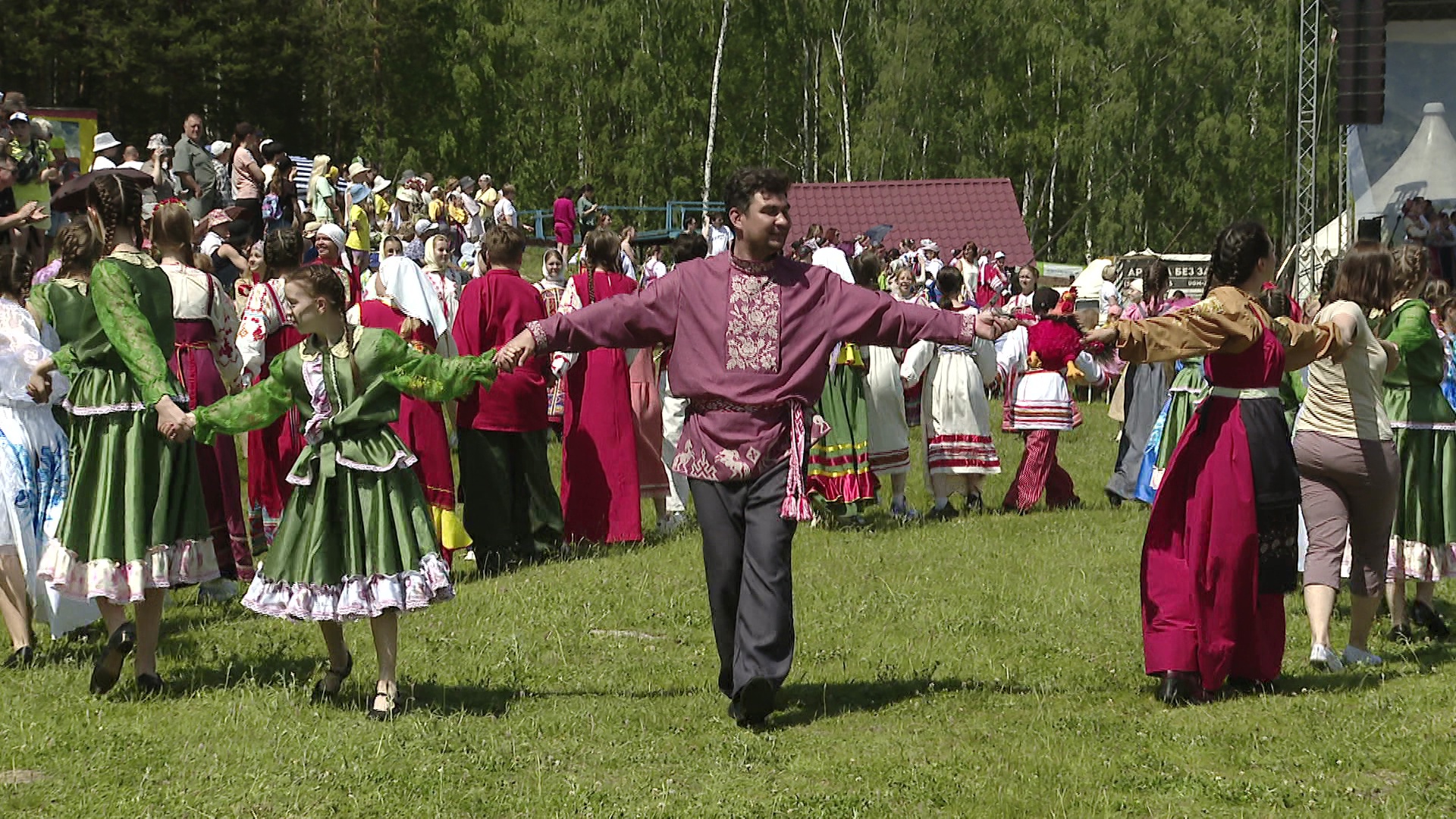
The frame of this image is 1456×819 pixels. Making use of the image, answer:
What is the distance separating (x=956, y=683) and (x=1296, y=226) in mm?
23135

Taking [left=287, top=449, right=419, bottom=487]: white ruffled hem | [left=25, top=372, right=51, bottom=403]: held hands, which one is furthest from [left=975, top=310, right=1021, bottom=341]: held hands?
[left=25, top=372, right=51, bottom=403]: held hands

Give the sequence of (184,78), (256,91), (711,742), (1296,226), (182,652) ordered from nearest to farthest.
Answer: (711,742)
(182,652)
(1296,226)
(184,78)
(256,91)

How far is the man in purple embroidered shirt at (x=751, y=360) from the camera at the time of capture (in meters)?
6.37

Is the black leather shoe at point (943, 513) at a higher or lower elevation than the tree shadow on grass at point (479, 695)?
lower

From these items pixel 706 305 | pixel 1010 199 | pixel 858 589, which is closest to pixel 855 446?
pixel 858 589

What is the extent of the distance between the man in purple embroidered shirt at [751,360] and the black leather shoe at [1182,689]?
1481mm

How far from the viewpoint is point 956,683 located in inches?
282

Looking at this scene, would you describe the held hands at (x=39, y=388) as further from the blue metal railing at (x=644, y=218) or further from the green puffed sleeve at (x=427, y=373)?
the blue metal railing at (x=644, y=218)

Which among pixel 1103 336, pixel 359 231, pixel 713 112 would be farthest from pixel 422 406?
pixel 713 112

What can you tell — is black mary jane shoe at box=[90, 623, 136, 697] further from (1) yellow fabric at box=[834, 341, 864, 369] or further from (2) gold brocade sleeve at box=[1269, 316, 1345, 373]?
(1) yellow fabric at box=[834, 341, 864, 369]

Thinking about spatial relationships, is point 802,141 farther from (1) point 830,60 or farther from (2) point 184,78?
(2) point 184,78

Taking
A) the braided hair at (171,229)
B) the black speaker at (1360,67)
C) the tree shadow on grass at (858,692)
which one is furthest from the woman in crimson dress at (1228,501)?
the black speaker at (1360,67)

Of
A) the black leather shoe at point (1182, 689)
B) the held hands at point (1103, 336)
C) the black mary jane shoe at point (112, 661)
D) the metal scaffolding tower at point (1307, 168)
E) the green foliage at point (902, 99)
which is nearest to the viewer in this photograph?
the held hands at point (1103, 336)

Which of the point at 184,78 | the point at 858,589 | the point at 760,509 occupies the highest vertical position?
the point at 184,78
